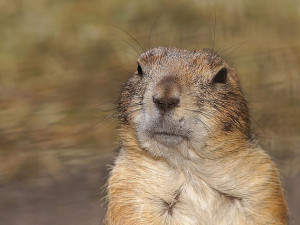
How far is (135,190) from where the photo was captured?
680cm

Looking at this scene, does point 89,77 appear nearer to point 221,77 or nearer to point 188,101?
point 221,77

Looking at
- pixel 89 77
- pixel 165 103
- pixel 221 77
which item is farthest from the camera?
pixel 89 77

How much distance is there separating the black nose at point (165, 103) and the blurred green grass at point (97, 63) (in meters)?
4.54

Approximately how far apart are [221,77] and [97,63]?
207 inches

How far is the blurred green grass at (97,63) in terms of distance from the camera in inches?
442

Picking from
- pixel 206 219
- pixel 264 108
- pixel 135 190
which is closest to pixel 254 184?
pixel 206 219

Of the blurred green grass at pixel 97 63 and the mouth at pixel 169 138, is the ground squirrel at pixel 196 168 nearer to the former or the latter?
the mouth at pixel 169 138

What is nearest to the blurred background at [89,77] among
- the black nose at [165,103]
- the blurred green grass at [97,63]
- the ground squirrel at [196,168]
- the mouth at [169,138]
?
the blurred green grass at [97,63]

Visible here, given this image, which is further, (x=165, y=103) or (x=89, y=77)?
(x=89, y=77)

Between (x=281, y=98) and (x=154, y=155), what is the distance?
506 centimetres

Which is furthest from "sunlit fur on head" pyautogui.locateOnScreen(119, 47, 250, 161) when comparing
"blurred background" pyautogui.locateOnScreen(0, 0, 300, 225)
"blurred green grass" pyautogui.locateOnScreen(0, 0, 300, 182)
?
"blurred green grass" pyautogui.locateOnScreen(0, 0, 300, 182)

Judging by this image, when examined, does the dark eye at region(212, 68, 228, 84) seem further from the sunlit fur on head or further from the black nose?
the black nose

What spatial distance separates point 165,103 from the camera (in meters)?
6.26

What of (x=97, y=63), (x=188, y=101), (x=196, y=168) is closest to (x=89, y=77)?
(x=97, y=63)
